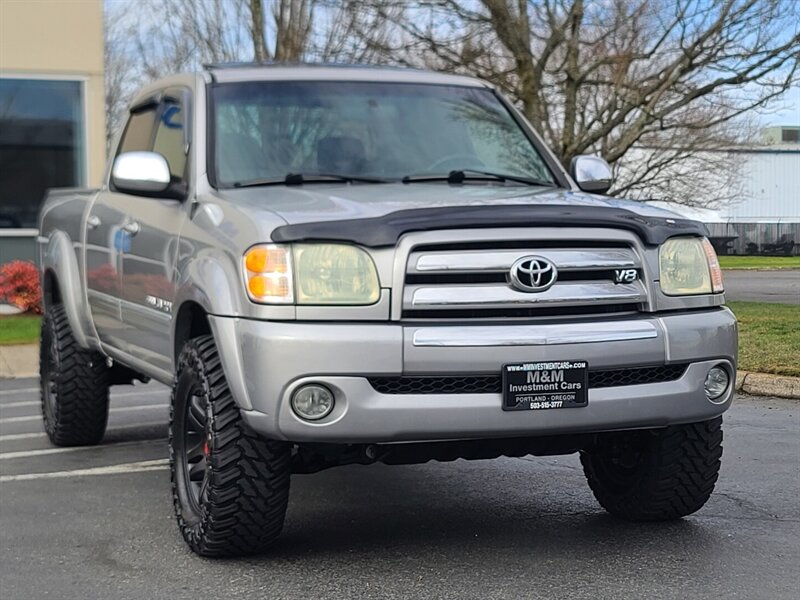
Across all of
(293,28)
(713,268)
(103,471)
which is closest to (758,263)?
(293,28)

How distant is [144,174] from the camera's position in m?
5.32

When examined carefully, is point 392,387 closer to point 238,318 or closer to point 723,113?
point 238,318

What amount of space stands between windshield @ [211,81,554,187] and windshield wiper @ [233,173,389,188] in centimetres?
3

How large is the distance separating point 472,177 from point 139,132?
2.30m

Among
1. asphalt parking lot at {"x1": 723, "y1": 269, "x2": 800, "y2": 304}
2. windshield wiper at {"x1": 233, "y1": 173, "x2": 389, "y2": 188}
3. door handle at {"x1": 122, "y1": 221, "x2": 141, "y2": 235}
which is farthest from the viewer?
asphalt parking lot at {"x1": 723, "y1": 269, "x2": 800, "y2": 304}

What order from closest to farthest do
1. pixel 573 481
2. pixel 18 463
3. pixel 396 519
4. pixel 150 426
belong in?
1. pixel 396 519
2. pixel 573 481
3. pixel 18 463
4. pixel 150 426

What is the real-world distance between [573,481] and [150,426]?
11.1ft

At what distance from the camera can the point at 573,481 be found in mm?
6188

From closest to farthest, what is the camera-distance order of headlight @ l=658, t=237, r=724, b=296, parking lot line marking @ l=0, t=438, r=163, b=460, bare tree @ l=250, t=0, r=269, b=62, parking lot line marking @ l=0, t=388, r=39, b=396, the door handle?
headlight @ l=658, t=237, r=724, b=296 < the door handle < parking lot line marking @ l=0, t=438, r=163, b=460 < parking lot line marking @ l=0, t=388, r=39, b=396 < bare tree @ l=250, t=0, r=269, b=62

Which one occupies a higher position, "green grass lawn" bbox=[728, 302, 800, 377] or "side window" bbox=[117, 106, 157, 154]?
"side window" bbox=[117, 106, 157, 154]

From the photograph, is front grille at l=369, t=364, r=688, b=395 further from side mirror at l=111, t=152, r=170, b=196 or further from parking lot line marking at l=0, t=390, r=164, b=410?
parking lot line marking at l=0, t=390, r=164, b=410

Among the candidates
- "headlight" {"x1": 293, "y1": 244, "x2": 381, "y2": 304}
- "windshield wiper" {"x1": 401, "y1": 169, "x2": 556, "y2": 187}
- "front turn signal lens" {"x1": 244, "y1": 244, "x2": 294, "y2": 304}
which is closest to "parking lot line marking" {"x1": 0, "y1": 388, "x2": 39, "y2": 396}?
"windshield wiper" {"x1": 401, "y1": 169, "x2": 556, "y2": 187}

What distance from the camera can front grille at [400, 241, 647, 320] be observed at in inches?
167

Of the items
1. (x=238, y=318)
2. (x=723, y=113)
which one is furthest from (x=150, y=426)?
(x=723, y=113)
